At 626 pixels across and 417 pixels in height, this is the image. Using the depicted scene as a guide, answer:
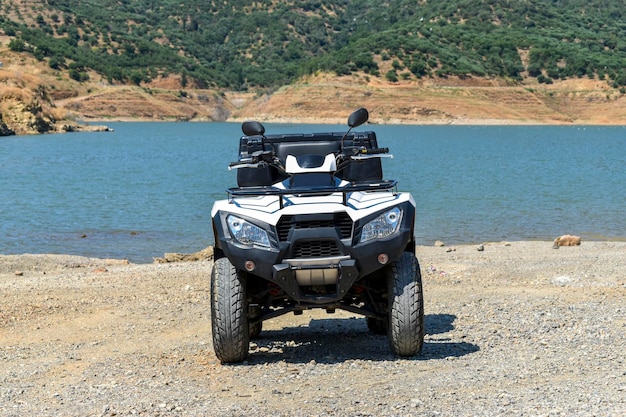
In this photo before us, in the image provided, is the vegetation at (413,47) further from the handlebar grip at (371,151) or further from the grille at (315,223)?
the grille at (315,223)

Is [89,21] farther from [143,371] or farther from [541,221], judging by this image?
[143,371]

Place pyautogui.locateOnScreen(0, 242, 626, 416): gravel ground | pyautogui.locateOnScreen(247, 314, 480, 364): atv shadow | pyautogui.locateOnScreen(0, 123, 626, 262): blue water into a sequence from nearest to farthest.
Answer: pyautogui.locateOnScreen(0, 242, 626, 416): gravel ground → pyautogui.locateOnScreen(247, 314, 480, 364): atv shadow → pyautogui.locateOnScreen(0, 123, 626, 262): blue water

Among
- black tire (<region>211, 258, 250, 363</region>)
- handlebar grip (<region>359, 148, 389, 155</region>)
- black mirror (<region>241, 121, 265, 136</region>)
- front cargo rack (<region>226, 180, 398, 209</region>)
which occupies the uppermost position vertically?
black mirror (<region>241, 121, 265, 136</region>)

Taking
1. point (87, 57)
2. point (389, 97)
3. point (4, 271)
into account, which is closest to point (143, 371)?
point (4, 271)

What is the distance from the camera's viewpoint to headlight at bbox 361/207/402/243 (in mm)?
7621

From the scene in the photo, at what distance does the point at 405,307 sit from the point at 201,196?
28.1 metres

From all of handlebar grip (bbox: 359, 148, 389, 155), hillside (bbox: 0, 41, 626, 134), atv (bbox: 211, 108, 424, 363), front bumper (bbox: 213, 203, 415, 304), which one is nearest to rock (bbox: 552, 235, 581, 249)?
handlebar grip (bbox: 359, 148, 389, 155)

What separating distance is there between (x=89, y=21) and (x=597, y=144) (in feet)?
441

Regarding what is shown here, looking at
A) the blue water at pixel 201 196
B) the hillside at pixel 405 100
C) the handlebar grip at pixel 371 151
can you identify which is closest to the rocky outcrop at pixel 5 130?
the blue water at pixel 201 196

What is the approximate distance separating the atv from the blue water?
12498 mm

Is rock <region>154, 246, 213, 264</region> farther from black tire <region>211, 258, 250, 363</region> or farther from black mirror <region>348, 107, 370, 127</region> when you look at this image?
black tire <region>211, 258, 250, 363</region>

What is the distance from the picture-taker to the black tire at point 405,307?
306 inches

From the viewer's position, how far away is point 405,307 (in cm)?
778

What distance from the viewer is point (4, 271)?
51.3 ft
